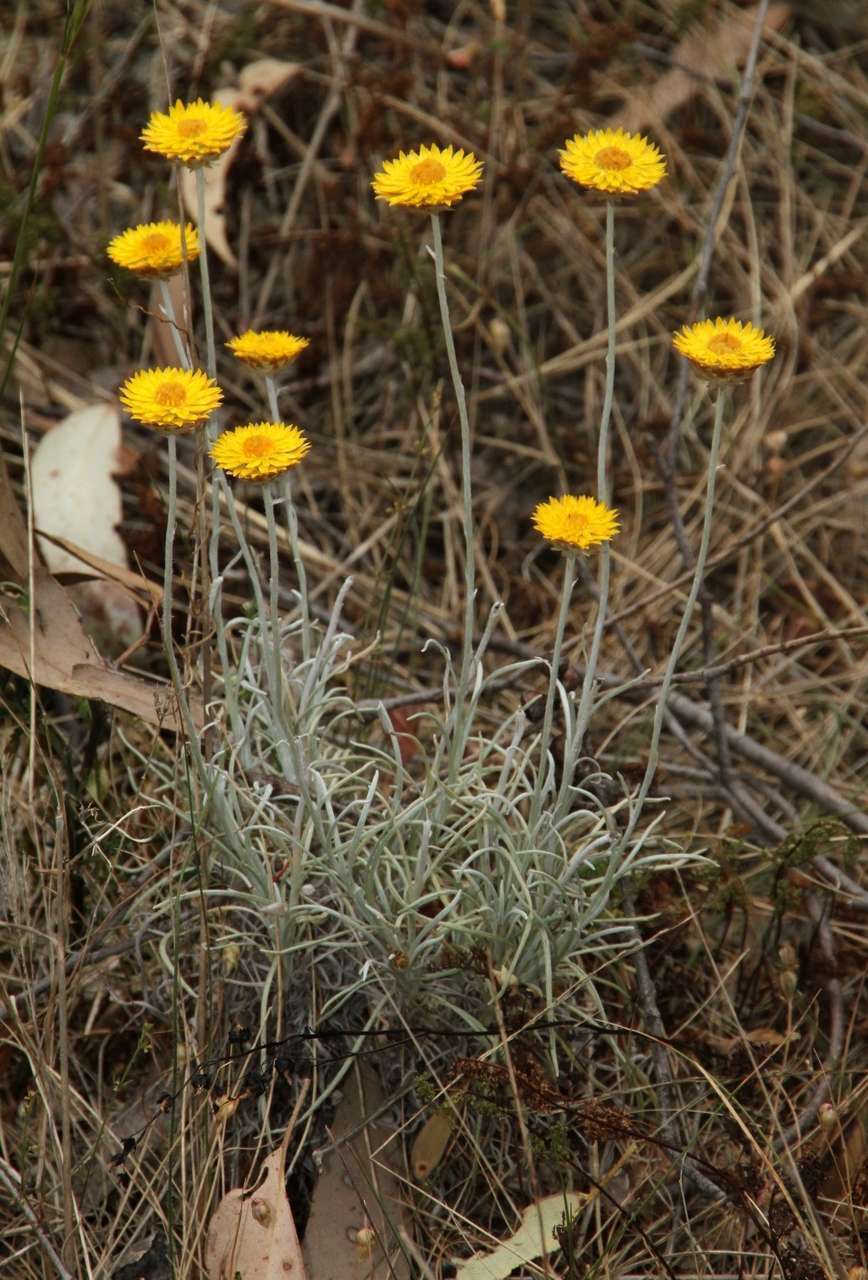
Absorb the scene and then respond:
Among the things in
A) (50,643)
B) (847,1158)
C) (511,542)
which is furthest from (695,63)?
(847,1158)

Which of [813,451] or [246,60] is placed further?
[246,60]

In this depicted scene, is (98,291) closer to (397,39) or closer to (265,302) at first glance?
(265,302)

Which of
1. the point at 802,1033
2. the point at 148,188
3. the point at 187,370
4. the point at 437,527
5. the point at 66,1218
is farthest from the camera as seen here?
the point at 148,188

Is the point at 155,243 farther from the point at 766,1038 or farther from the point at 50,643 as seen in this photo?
the point at 766,1038

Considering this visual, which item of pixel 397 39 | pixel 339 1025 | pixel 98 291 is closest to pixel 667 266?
pixel 397 39

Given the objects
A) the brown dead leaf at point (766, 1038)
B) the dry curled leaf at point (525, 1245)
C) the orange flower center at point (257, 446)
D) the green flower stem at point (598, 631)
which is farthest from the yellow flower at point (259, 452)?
the brown dead leaf at point (766, 1038)

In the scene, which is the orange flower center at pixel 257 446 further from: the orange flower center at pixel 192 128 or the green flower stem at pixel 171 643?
the orange flower center at pixel 192 128
